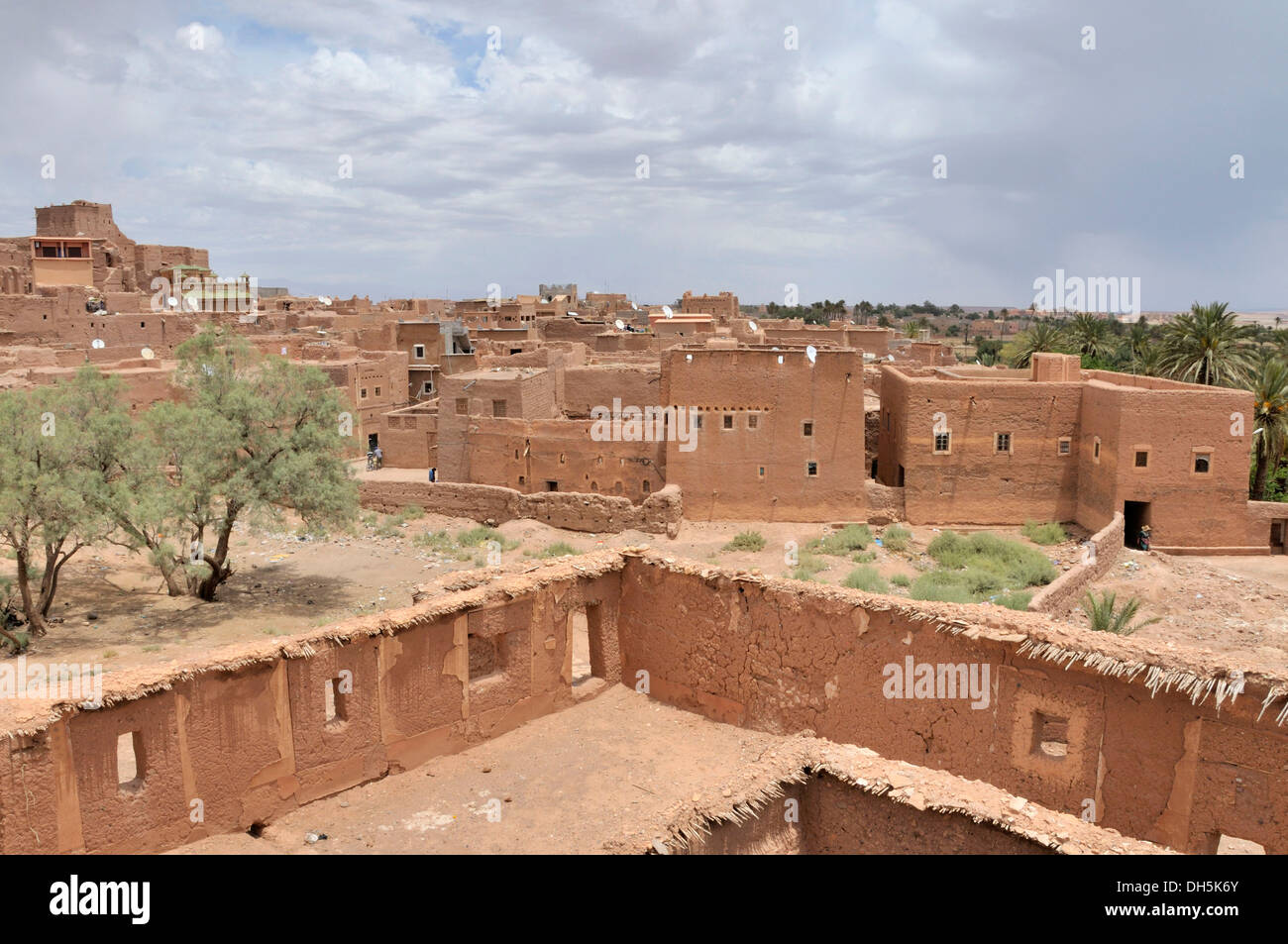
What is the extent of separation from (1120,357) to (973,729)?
184 ft

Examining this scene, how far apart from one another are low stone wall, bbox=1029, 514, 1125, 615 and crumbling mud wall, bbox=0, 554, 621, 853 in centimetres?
975

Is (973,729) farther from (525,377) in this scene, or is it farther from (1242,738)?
(525,377)

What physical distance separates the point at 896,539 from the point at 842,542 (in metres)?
1.59

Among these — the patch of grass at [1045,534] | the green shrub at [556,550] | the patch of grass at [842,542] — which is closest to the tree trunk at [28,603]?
the green shrub at [556,550]

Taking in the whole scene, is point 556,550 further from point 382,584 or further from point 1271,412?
point 1271,412

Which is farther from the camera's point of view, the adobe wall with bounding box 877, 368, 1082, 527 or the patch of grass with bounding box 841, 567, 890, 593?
the adobe wall with bounding box 877, 368, 1082, 527

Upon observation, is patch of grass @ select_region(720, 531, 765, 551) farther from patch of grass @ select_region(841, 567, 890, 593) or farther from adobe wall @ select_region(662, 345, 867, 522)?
patch of grass @ select_region(841, 567, 890, 593)

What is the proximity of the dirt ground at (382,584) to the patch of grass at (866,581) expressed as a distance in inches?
20.8

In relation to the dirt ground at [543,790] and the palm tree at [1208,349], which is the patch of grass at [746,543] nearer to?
the dirt ground at [543,790]

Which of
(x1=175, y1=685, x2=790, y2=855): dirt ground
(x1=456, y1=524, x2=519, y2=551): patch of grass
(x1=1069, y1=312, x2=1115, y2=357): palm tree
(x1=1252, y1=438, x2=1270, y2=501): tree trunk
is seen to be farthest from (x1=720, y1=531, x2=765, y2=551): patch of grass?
(x1=1069, y1=312, x2=1115, y2=357): palm tree

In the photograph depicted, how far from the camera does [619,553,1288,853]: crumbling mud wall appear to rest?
8.32m

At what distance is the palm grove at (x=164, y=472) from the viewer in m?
18.7

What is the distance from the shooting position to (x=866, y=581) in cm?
2034
